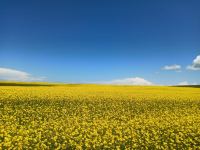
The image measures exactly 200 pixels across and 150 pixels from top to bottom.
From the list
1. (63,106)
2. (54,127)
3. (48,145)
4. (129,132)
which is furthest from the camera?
(63,106)

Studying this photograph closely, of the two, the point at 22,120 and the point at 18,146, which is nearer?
the point at 18,146

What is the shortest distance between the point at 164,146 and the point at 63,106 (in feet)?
42.1

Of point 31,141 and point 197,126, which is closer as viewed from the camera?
point 31,141

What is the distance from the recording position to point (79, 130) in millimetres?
16516

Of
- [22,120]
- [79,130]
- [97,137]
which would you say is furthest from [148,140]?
[22,120]

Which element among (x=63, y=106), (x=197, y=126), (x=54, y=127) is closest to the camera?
(x=54, y=127)

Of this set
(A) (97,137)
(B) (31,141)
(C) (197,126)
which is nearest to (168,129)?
(C) (197,126)

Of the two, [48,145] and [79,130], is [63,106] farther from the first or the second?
[48,145]

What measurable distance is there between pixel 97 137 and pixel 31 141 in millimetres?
3201

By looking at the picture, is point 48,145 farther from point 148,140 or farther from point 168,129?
point 168,129

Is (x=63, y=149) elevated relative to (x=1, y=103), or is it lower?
lower

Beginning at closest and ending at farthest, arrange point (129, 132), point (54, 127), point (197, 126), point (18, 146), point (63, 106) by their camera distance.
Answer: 1. point (18, 146)
2. point (129, 132)
3. point (54, 127)
4. point (197, 126)
5. point (63, 106)

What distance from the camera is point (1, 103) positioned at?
26.0 metres

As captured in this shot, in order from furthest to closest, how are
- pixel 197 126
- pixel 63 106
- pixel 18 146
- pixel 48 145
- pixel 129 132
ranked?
pixel 63 106, pixel 197 126, pixel 129 132, pixel 48 145, pixel 18 146
